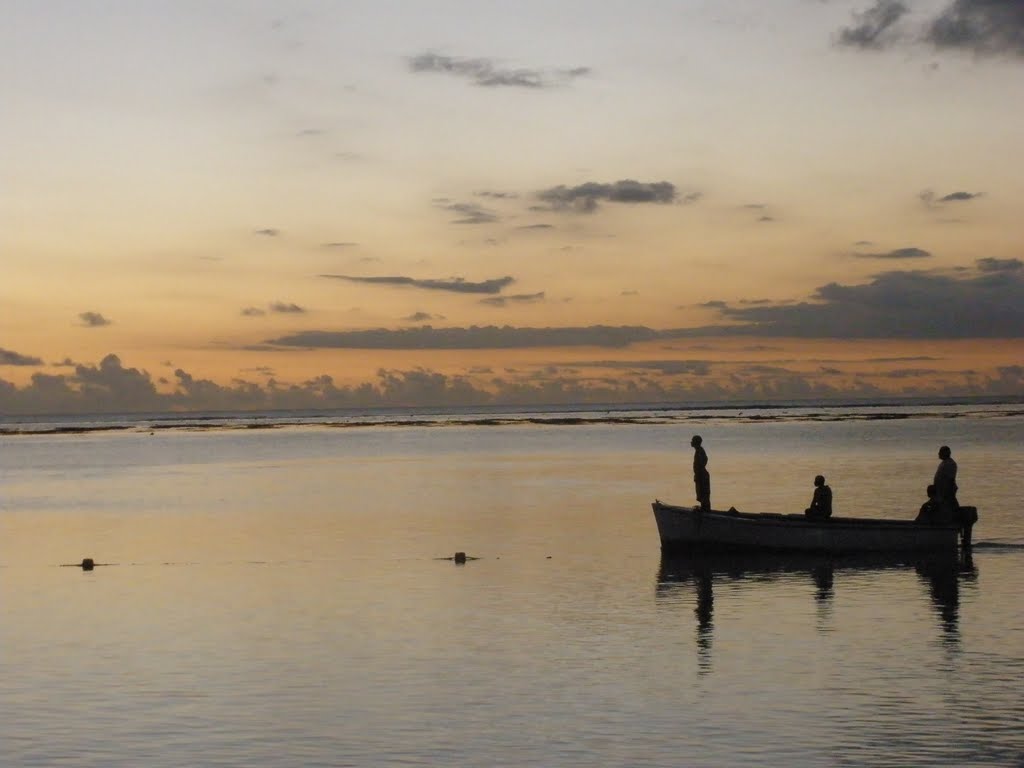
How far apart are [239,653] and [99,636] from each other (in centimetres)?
341

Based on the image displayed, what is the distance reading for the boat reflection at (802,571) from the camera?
2714 cm

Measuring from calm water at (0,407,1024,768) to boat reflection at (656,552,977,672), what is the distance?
0.15 meters

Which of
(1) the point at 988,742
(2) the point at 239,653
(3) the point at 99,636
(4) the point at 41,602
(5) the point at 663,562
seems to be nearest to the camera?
(1) the point at 988,742

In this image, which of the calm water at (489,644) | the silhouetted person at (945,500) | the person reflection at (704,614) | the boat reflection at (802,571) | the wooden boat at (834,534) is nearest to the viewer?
the calm water at (489,644)

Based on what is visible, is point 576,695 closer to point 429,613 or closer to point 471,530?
point 429,613

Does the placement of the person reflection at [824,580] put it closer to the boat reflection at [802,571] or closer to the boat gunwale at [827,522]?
the boat reflection at [802,571]

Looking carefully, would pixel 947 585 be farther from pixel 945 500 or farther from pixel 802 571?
pixel 945 500

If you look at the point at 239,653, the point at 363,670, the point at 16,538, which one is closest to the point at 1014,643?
the point at 363,670

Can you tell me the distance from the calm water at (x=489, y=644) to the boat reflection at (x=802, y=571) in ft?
→ 0.49

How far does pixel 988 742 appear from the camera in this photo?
52.4 feet

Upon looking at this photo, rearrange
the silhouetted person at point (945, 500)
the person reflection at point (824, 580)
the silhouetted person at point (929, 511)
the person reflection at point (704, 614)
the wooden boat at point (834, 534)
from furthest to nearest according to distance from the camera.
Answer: the silhouetted person at point (929, 511) < the silhouetted person at point (945, 500) < the wooden boat at point (834, 534) < the person reflection at point (824, 580) < the person reflection at point (704, 614)

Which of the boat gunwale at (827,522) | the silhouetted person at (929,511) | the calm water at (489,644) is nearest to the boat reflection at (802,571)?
the calm water at (489,644)

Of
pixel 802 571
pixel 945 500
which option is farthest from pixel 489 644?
pixel 945 500

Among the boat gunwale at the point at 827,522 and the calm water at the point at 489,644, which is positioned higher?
the boat gunwale at the point at 827,522
